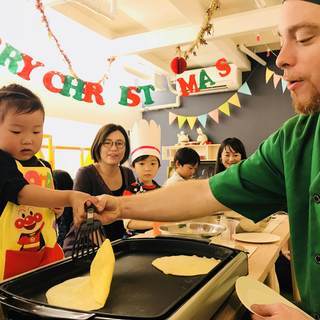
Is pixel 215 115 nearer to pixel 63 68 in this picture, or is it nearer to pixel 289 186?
pixel 63 68

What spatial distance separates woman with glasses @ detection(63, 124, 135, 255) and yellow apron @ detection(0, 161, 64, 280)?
0.72m

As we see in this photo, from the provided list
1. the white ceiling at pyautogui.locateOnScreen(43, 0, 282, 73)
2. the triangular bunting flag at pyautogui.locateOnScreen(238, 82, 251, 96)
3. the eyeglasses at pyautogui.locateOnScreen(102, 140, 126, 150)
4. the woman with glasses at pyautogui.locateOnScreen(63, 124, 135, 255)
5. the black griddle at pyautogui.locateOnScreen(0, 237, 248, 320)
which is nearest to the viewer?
the black griddle at pyautogui.locateOnScreen(0, 237, 248, 320)

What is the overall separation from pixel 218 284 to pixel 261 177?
411 millimetres

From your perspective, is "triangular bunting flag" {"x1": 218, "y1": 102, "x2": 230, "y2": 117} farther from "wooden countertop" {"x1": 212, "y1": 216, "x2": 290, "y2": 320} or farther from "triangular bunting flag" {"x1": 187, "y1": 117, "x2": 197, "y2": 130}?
"wooden countertop" {"x1": 212, "y1": 216, "x2": 290, "y2": 320}

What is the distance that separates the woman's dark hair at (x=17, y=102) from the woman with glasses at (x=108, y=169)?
88cm

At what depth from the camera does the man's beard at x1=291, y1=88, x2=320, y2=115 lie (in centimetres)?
78

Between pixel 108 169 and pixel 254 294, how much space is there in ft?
4.68

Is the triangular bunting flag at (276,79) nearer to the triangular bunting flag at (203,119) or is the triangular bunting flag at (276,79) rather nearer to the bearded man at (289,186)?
the triangular bunting flag at (203,119)

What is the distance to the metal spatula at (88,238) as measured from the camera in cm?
83

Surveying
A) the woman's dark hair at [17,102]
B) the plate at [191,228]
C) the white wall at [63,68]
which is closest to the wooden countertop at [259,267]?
the plate at [191,228]

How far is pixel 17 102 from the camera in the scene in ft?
3.32

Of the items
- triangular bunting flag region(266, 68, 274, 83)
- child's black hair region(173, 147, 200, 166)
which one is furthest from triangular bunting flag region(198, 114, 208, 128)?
child's black hair region(173, 147, 200, 166)

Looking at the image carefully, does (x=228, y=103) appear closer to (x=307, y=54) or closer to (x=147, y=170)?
(x=147, y=170)

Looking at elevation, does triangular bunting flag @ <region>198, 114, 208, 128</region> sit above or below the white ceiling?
below
